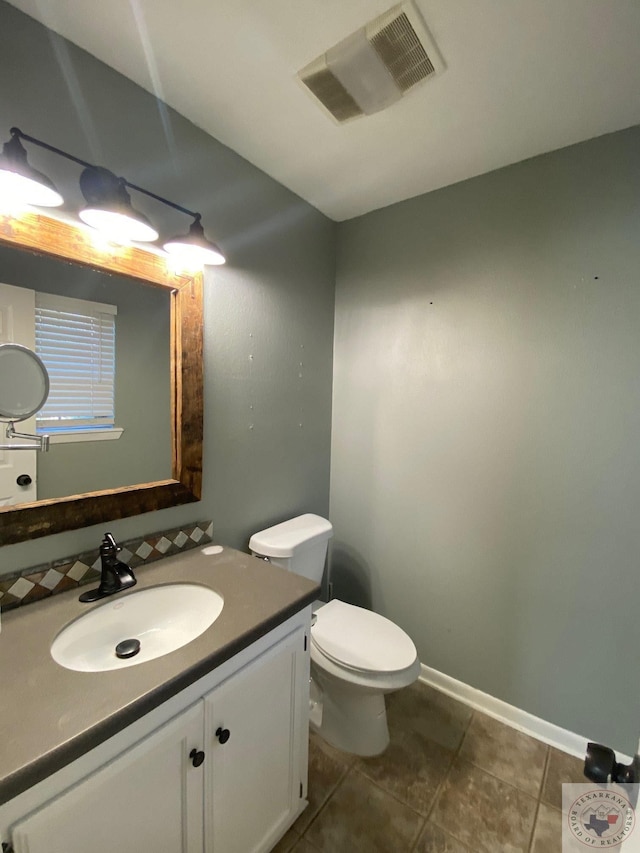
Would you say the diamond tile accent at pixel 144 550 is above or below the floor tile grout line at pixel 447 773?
above

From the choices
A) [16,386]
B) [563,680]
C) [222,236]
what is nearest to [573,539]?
[563,680]

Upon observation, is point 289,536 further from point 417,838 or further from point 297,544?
point 417,838

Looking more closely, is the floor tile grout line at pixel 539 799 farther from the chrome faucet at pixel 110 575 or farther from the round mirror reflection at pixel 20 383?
the round mirror reflection at pixel 20 383

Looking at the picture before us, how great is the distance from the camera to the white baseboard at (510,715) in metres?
1.48

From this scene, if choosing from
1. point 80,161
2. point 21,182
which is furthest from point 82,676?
point 80,161

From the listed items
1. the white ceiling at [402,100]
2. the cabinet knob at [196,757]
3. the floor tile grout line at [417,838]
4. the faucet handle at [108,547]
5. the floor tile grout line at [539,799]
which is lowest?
the floor tile grout line at [539,799]

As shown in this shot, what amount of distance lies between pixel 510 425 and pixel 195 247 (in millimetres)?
1417

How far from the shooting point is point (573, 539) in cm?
145

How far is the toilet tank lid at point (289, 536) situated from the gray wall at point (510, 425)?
1.21 ft

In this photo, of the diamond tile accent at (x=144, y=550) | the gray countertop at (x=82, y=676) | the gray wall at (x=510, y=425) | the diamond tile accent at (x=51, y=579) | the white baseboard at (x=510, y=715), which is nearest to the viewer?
the gray countertop at (x=82, y=676)

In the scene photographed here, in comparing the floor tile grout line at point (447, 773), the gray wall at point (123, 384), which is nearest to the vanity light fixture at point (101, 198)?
the gray wall at point (123, 384)

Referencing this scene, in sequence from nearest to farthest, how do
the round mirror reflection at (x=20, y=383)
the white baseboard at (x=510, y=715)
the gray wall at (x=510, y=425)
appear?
1. the round mirror reflection at (x=20, y=383)
2. the gray wall at (x=510, y=425)
3. the white baseboard at (x=510, y=715)

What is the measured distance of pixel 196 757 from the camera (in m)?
0.84

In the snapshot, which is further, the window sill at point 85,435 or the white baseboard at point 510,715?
the white baseboard at point 510,715
